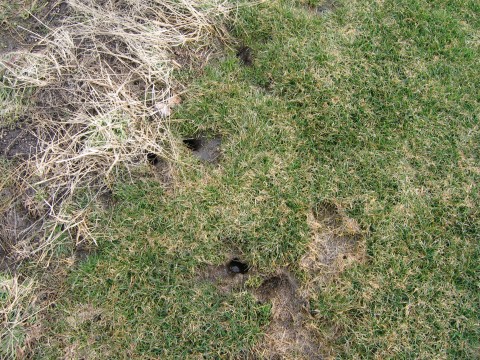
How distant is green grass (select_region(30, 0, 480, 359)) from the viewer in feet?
8.46

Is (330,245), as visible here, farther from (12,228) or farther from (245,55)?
(12,228)

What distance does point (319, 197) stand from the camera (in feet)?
9.06

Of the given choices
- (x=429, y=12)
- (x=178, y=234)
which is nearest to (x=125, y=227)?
(x=178, y=234)

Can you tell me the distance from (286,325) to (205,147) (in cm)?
116

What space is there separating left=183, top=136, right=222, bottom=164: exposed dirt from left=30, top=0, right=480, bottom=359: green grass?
0.07 metres

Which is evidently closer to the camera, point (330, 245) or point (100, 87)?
point (330, 245)

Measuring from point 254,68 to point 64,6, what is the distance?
134 cm

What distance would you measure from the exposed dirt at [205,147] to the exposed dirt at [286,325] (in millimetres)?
814

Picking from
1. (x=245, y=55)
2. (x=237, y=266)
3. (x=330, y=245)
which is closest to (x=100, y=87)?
(x=245, y=55)

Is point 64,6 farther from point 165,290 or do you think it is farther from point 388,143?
point 388,143

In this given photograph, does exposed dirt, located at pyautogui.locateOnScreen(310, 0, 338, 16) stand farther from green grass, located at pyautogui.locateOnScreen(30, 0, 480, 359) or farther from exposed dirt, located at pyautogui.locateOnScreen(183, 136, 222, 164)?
exposed dirt, located at pyautogui.locateOnScreen(183, 136, 222, 164)

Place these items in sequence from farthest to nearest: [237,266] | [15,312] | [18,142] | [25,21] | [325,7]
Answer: [325,7] → [25,21] → [18,142] → [237,266] → [15,312]

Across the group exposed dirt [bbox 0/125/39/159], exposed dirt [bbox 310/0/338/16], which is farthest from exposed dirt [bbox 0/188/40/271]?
exposed dirt [bbox 310/0/338/16]

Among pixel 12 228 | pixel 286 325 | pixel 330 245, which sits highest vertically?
pixel 330 245
